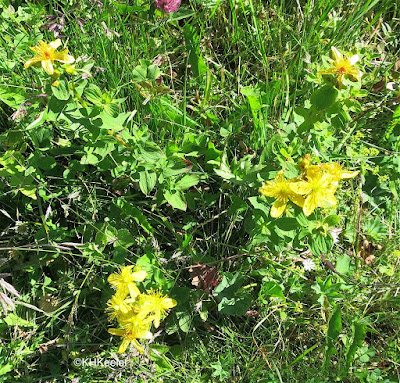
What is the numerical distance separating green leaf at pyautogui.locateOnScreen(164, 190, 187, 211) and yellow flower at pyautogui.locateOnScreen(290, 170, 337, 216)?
50 centimetres

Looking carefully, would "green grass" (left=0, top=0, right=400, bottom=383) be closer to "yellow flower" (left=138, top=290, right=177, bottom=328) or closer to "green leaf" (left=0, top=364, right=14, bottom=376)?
"green leaf" (left=0, top=364, right=14, bottom=376)

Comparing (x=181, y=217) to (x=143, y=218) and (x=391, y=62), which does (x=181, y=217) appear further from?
(x=391, y=62)

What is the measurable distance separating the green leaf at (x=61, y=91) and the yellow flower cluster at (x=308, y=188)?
73 centimetres

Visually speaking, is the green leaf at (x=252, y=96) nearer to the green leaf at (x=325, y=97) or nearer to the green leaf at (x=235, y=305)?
the green leaf at (x=325, y=97)

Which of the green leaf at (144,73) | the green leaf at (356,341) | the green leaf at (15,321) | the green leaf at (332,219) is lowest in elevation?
the green leaf at (356,341)

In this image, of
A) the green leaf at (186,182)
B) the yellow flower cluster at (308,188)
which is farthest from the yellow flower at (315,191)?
the green leaf at (186,182)

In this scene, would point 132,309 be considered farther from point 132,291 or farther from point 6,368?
point 6,368

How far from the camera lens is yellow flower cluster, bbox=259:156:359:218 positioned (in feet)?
4.42

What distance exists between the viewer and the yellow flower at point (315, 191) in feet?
4.41

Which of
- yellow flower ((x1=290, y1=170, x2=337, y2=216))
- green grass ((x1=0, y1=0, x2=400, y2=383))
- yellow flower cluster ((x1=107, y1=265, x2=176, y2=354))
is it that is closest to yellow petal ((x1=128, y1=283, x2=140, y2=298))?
yellow flower cluster ((x1=107, y1=265, x2=176, y2=354))

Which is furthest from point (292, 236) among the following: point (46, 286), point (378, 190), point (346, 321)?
point (46, 286)

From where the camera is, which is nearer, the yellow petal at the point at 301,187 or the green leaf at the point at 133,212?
the yellow petal at the point at 301,187

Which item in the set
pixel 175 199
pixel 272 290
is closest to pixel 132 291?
pixel 175 199

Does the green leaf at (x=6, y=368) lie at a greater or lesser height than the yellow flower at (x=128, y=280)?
lesser
